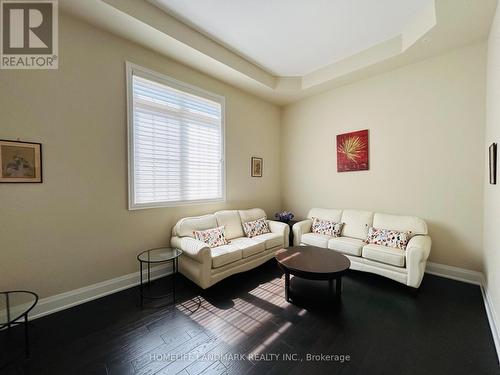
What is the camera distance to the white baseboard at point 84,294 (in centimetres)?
216

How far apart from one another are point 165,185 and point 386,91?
3829mm

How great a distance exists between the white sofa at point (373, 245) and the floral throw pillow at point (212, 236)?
1.36 meters

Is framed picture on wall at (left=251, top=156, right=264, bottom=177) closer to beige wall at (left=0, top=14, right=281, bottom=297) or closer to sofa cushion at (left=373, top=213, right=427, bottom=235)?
beige wall at (left=0, top=14, right=281, bottom=297)

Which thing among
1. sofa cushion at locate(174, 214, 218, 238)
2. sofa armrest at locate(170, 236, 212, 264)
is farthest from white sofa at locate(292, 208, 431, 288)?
sofa armrest at locate(170, 236, 212, 264)

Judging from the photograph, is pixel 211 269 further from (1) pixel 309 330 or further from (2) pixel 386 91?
(2) pixel 386 91

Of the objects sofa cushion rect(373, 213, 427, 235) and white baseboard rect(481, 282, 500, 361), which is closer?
white baseboard rect(481, 282, 500, 361)

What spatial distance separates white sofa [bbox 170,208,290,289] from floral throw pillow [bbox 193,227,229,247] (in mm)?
101

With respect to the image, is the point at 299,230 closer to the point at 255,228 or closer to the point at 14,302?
the point at 255,228

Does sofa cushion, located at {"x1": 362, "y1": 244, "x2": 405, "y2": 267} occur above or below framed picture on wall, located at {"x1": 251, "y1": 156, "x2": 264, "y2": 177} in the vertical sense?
below

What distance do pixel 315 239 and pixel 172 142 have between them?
2.73 metres

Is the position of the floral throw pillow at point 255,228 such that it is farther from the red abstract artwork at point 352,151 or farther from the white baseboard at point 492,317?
the white baseboard at point 492,317

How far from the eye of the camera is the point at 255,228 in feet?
12.0

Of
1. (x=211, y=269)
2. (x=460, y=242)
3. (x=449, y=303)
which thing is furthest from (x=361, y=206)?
(x=211, y=269)

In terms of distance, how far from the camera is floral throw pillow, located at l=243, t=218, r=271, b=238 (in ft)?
11.7
